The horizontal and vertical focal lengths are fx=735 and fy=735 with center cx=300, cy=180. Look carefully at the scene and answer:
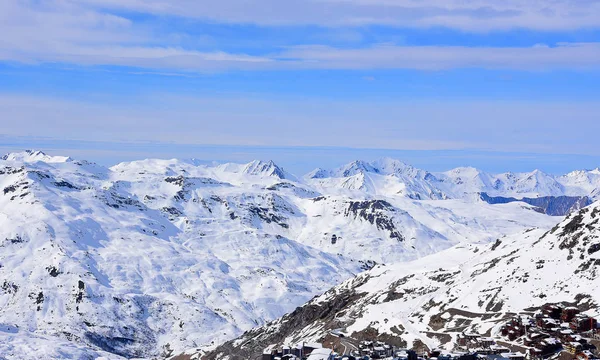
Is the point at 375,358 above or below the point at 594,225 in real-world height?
below

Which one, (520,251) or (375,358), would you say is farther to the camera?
(520,251)

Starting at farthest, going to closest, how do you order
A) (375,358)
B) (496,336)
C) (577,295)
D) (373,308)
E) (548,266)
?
(373,308), (548,266), (577,295), (496,336), (375,358)

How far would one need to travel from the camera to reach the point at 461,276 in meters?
183

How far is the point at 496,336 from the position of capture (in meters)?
123

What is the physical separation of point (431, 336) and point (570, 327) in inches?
1101

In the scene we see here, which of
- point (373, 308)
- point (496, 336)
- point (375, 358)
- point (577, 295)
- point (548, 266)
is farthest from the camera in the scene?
point (373, 308)

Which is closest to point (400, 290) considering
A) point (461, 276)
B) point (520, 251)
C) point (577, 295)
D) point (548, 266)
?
point (461, 276)

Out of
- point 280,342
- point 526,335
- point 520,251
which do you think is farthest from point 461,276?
point 526,335

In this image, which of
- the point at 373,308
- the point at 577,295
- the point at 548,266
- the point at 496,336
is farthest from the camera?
the point at 373,308

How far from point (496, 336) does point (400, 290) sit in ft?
222

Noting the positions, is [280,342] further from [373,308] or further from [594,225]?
[594,225]

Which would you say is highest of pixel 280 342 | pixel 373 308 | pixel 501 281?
pixel 501 281

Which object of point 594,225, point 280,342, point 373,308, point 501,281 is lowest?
point 280,342

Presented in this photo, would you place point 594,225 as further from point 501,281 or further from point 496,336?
point 496,336
